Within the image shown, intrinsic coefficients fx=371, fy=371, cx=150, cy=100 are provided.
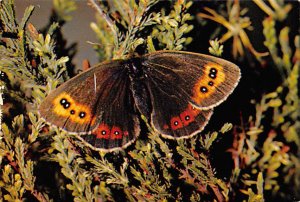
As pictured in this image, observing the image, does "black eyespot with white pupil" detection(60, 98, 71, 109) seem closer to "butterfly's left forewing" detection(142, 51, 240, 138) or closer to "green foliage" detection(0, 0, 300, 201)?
"green foliage" detection(0, 0, 300, 201)

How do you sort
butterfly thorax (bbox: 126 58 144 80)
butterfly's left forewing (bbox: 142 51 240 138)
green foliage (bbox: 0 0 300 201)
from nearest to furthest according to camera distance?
green foliage (bbox: 0 0 300 201)
butterfly's left forewing (bbox: 142 51 240 138)
butterfly thorax (bbox: 126 58 144 80)

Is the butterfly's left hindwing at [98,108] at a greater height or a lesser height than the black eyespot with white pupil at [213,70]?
greater

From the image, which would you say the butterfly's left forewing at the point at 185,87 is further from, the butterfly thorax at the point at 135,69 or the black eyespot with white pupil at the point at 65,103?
the black eyespot with white pupil at the point at 65,103

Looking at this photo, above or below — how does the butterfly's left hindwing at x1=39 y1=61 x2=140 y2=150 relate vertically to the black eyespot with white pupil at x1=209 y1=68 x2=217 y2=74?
above

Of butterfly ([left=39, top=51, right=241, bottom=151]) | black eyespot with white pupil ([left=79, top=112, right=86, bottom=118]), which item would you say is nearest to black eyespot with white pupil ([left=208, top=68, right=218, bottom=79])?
butterfly ([left=39, top=51, right=241, bottom=151])

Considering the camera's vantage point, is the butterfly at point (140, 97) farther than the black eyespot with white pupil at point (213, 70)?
No

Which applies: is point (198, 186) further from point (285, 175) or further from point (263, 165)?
point (285, 175)

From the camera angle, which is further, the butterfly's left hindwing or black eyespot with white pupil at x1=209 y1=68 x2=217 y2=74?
black eyespot with white pupil at x1=209 y1=68 x2=217 y2=74

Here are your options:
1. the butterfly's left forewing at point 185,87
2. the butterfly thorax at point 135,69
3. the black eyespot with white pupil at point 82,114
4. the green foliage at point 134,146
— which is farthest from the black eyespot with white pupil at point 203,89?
the black eyespot with white pupil at point 82,114

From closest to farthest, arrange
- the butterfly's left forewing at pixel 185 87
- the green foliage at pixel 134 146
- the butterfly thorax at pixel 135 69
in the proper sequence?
1. the green foliage at pixel 134 146
2. the butterfly's left forewing at pixel 185 87
3. the butterfly thorax at pixel 135 69
